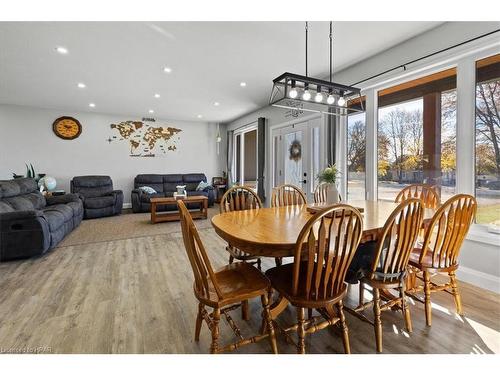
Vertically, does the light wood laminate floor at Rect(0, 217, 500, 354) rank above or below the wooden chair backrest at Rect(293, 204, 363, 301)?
below

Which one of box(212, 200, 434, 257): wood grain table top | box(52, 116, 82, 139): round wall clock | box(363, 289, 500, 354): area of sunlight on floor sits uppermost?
Result: box(52, 116, 82, 139): round wall clock

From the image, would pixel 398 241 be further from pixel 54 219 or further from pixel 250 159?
pixel 250 159

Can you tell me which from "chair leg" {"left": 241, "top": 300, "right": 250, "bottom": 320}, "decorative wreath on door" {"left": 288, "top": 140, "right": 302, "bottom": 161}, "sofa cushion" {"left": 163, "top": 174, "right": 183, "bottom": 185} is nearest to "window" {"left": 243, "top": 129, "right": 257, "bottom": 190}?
"sofa cushion" {"left": 163, "top": 174, "right": 183, "bottom": 185}

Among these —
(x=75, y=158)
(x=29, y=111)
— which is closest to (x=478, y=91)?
(x=75, y=158)

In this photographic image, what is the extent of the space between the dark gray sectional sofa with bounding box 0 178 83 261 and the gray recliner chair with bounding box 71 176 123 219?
1.28 m

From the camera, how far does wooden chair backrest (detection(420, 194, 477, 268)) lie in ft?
5.29

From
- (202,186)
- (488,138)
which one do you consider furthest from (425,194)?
(202,186)

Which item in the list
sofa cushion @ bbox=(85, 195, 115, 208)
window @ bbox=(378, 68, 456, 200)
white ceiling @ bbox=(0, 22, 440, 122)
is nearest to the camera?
white ceiling @ bbox=(0, 22, 440, 122)

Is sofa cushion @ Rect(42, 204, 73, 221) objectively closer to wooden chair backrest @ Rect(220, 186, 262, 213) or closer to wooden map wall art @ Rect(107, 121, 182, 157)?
wooden chair backrest @ Rect(220, 186, 262, 213)

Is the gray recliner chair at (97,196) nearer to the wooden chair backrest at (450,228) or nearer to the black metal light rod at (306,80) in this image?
the black metal light rod at (306,80)

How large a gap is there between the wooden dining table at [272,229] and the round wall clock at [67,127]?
622 centimetres

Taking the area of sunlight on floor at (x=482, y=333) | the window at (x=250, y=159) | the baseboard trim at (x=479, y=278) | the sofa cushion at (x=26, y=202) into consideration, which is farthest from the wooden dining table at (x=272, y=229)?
the window at (x=250, y=159)

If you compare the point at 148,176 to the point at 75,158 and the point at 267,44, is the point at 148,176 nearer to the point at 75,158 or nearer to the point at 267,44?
the point at 75,158

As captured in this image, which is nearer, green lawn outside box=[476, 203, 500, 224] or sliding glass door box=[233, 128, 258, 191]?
green lawn outside box=[476, 203, 500, 224]
